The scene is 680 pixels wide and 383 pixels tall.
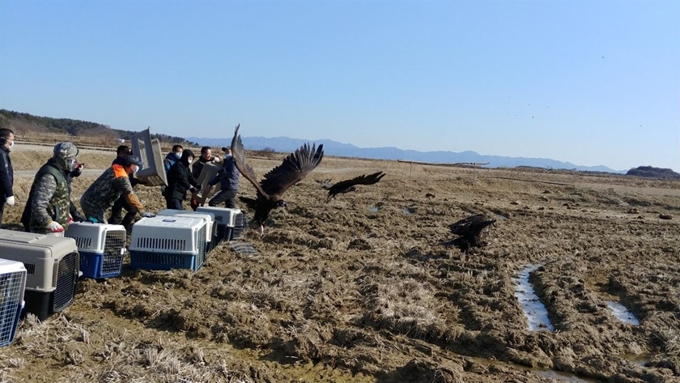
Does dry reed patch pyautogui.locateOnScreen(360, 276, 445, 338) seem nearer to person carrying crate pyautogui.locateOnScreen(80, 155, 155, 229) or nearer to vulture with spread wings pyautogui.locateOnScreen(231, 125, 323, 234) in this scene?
vulture with spread wings pyautogui.locateOnScreen(231, 125, 323, 234)

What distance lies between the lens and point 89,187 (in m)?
6.16

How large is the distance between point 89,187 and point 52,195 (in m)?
1.28

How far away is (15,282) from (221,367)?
1.46 metres

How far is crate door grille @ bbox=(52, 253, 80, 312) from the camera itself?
431cm

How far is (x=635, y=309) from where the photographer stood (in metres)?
6.45

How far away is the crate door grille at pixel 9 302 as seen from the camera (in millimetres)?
3482

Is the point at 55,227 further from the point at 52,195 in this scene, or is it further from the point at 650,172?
the point at 650,172

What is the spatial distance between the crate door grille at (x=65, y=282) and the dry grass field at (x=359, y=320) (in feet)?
0.50

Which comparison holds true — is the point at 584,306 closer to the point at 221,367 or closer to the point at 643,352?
the point at 643,352

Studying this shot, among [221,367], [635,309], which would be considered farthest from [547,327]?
[221,367]

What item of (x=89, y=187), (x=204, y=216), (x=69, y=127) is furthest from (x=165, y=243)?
(x=69, y=127)

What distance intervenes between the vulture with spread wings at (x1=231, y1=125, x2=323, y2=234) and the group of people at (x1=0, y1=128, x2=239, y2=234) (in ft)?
2.18

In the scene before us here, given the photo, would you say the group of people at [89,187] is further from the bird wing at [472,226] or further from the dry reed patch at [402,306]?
the bird wing at [472,226]

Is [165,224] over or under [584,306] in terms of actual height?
over
